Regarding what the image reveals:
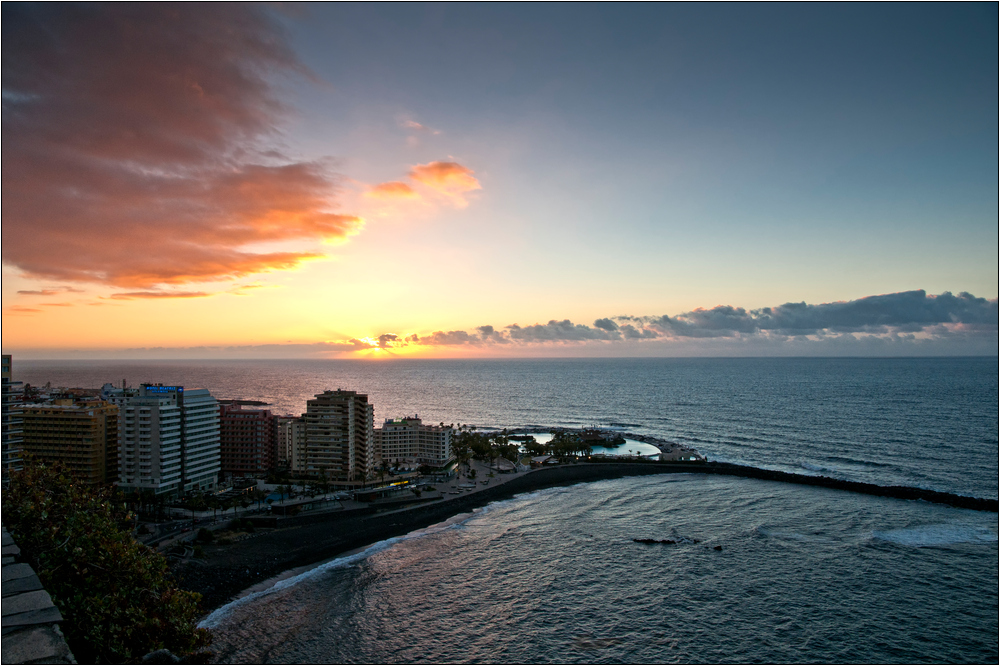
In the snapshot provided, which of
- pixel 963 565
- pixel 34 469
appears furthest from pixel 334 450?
pixel 963 565

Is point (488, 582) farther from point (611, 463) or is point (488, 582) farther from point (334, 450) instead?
point (611, 463)

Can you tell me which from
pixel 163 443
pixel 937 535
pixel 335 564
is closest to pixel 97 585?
pixel 335 564

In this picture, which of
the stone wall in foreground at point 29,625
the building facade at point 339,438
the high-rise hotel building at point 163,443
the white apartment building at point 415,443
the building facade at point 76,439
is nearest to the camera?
the stone wall in foreground at point 29,625

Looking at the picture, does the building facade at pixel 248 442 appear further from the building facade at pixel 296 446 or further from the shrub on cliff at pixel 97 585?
the shrub on cliff at pixel 97 585

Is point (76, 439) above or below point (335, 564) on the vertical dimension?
above

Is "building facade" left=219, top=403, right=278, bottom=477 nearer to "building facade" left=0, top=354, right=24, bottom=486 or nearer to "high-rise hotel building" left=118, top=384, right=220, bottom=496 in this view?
"high-rise hotel building" left=118, top=384, right=220, bottom=496

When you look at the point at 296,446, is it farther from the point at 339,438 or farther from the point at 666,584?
the point at 666,584

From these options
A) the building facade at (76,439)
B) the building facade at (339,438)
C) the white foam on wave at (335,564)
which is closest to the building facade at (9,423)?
the building facade at (76,439)
